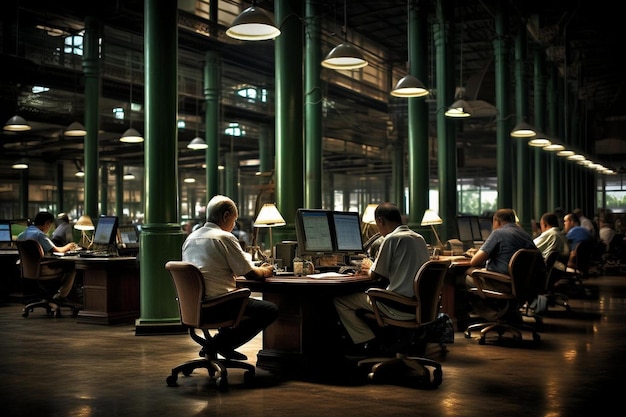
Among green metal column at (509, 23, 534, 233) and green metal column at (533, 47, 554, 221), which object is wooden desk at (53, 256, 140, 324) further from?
green metal column at (533, 47, 554, 221)

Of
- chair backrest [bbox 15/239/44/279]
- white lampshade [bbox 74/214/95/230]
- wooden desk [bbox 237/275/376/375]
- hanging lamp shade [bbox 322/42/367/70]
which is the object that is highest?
hanging lamp shade [bbox 322/42/367/70]

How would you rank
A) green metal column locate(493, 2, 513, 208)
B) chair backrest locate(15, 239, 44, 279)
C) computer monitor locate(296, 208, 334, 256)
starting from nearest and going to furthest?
computer monitor locate(296, 208, 334, 256)
chair backrest locate(15, 239, 44, 279)
green metal column locate(493, 2, 513, 208)

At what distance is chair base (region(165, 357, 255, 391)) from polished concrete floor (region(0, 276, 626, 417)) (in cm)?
7

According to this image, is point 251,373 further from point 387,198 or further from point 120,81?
point 387,198

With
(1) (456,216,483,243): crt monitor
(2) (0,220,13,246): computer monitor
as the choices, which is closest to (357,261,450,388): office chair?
(1) (456,216,483,243): crt monitor

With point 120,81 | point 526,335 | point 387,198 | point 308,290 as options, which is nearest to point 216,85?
point 120,81

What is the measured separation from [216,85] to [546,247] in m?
9.22

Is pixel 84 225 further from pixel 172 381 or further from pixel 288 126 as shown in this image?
pixel 172 381

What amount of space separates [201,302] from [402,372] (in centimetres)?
173

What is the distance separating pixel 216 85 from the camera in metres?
16.3

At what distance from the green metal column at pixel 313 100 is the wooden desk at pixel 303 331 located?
5.49 metres

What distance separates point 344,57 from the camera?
7.84m

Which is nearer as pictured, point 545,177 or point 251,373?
point 251,373

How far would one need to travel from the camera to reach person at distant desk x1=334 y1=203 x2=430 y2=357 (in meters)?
5.39
